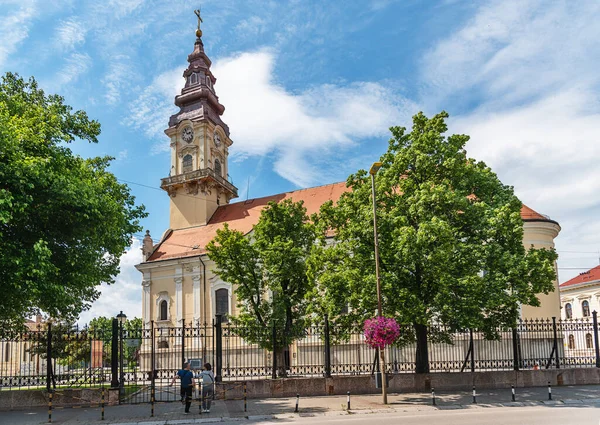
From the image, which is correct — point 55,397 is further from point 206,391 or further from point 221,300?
point 221,300

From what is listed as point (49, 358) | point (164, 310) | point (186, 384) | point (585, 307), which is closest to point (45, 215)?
point (49, 358)

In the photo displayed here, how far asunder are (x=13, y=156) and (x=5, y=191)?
5.16 feet

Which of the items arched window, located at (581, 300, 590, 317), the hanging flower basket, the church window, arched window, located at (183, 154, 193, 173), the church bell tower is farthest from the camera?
arched window, located at (581, 300, 590, 317)

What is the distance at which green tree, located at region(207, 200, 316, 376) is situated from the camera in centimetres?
2753

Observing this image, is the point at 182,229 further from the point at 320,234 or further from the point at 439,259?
the point at 439,259

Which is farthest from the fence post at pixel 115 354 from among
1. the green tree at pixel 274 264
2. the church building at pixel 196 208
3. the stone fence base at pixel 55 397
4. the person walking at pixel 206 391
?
the church building at pixel 196 208

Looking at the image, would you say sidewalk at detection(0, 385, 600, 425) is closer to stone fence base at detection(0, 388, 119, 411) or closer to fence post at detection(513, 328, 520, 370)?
stone fence base at detection(0, 388, 119, 411)

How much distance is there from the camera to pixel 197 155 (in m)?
50.7

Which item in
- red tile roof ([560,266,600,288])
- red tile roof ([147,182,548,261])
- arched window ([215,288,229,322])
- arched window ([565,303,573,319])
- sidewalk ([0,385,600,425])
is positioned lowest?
sidewalk ([0,385,600,425])

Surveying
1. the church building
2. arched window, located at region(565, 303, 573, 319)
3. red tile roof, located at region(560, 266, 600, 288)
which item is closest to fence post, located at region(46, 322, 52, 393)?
the church building

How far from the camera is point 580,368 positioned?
72.7 ft

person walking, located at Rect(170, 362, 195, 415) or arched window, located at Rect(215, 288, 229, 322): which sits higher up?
arched window, located at Rect(215, 288, 229, 322)

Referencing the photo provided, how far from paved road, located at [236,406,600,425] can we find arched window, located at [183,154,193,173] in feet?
127

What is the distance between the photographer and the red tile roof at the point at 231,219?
45.1 meters
